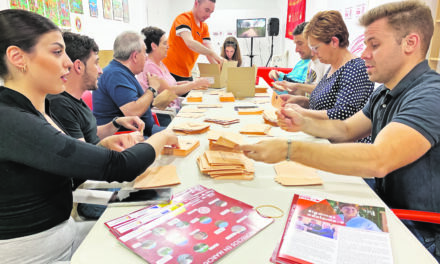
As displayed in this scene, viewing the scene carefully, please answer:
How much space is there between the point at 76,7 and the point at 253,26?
18.2 feet

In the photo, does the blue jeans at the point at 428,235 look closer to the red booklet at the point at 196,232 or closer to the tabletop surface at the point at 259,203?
the tabletop surface at the point at 259,203

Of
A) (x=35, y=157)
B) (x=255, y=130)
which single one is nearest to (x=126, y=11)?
(x=255, y=130)

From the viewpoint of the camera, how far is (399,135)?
0.98 metres

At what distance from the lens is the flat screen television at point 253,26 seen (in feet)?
27.0

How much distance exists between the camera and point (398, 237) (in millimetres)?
766

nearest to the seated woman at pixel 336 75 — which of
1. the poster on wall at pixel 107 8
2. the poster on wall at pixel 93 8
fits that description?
the poster on wall at pixel 93 8

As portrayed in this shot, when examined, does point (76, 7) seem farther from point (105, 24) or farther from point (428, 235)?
point (428, 235)

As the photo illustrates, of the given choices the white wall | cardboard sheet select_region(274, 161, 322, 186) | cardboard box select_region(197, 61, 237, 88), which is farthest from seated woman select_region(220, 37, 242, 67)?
cardboard sheet select_region(274, 161, 322, 186)

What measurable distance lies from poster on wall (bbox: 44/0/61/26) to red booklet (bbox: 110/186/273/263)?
301 cm

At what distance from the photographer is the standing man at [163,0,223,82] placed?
3546 mm

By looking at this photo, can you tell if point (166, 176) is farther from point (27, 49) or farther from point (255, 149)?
point (27, 49)

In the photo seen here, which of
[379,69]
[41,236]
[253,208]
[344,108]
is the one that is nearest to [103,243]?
[41,236]

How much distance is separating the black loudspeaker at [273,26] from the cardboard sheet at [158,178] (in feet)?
24.6

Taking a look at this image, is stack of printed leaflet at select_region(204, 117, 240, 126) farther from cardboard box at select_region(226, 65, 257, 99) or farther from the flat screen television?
the flat screen television
